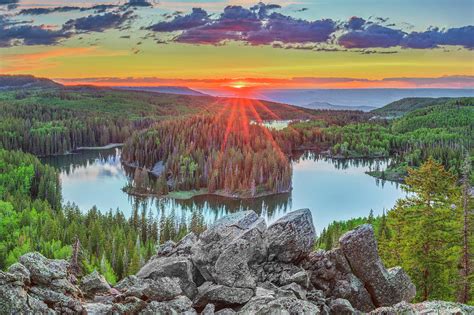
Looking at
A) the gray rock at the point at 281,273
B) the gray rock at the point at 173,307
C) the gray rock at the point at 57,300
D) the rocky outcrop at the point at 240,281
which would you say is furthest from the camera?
the gray rock at the point at 281,273

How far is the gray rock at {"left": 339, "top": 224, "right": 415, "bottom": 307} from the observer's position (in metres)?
24.1

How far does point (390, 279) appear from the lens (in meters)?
24.2

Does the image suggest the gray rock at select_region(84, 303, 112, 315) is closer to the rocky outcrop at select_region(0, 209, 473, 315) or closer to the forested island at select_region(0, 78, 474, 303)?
the rocky outcrop at select_region(0, 209, 473, 315)

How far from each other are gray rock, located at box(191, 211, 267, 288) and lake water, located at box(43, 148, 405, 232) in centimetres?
6880

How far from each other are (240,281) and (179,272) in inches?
112

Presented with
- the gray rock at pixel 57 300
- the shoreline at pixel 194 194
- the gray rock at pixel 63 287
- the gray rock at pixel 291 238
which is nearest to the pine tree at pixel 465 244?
the gray rock at pixel 291 238

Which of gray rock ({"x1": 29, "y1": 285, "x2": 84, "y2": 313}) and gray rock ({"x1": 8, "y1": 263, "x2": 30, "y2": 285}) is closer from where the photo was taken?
gray rock ({"x1": 8, "y1": 263, "x2": 30, "y2": 285})

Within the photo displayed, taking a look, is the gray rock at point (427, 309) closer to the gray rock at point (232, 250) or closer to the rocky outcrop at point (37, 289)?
the gray rock at point (232, 250)

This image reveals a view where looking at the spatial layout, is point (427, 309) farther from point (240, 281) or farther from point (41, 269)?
point (41, 269)

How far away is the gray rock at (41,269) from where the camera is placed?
1828 cm

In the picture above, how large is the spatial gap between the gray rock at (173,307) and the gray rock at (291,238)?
214 inches

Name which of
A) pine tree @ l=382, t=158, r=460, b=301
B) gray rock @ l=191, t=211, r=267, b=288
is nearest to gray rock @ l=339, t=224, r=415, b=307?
gray rock @ l=191, t=211, r=267, b=288

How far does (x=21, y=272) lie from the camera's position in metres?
17.6

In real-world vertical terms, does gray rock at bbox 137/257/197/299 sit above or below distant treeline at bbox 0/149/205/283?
above
